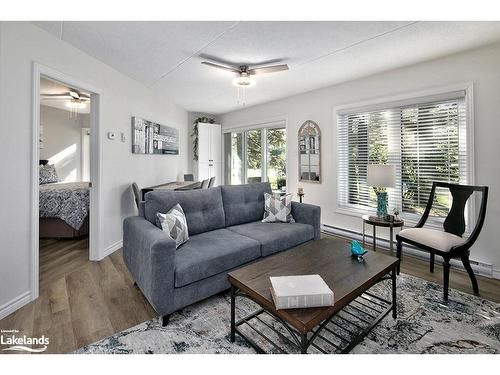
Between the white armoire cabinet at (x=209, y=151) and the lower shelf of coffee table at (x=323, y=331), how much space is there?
14.1 ft

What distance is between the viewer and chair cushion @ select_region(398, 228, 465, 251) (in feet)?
7.55

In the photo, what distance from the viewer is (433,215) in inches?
124

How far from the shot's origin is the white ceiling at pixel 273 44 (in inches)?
89.8

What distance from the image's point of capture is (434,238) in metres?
2.40

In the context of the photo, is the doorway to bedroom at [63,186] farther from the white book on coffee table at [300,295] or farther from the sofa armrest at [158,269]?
the white book on coffee table at [300,295]

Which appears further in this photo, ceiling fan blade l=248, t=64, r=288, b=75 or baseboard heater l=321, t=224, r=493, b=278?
ceiling fan blade l=248, t=64, r=288, b=75

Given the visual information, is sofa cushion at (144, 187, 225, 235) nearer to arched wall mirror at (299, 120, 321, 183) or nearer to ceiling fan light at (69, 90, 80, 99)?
arched wall mirror at (299, 120, 321, 183)

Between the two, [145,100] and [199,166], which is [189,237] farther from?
[199,166]

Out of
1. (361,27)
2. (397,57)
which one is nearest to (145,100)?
(361,27)

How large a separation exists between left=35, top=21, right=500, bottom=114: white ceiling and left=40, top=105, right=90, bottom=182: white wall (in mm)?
3640

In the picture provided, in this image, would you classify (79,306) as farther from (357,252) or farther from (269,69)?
(269,69)

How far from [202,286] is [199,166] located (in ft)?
13.2

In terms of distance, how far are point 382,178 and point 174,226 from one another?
237 cm

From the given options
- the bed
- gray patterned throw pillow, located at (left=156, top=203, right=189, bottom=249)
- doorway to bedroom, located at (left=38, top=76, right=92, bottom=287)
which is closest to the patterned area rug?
gray patterned throw pillow, located at (left=156, top=203, right=189, bottom=249)
